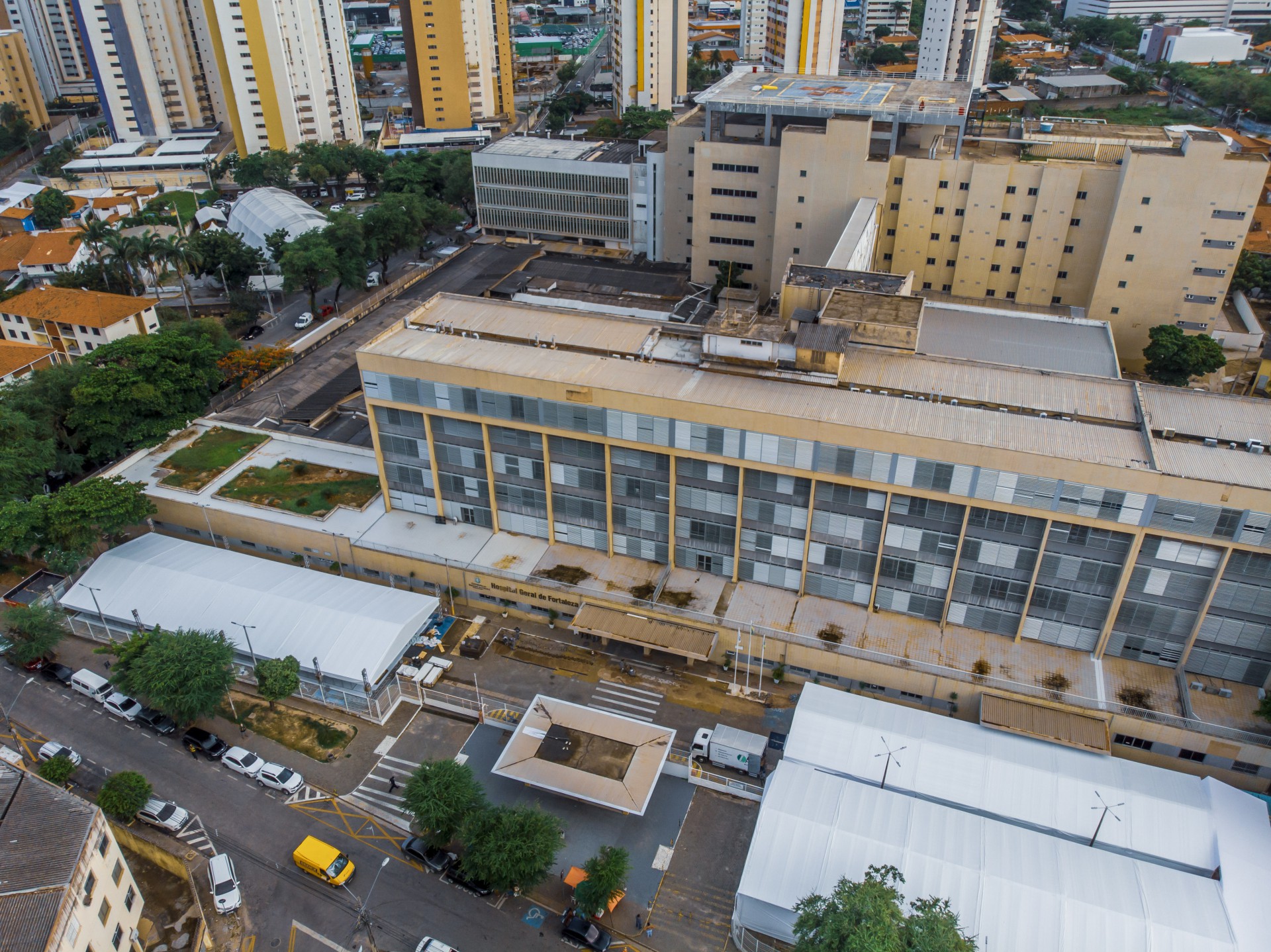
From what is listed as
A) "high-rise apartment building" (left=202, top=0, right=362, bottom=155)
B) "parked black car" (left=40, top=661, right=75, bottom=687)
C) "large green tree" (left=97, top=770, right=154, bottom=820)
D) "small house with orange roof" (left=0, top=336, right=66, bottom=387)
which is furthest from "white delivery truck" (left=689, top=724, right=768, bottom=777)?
"high-rise apartment building" (left=202, top=0, right=362, bottom=155)

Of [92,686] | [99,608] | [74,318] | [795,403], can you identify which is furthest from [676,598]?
[74,318]

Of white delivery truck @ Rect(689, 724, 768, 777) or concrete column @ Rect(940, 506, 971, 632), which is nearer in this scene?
white delivery truck @ Rect(689, 724, 768, 777)

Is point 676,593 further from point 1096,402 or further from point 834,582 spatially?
point 1096,402

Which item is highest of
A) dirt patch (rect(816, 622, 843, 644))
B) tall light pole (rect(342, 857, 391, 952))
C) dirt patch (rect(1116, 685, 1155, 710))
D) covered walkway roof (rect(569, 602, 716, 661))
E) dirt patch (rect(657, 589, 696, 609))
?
dirt patch (rect(1116, 685, 1155, 710))

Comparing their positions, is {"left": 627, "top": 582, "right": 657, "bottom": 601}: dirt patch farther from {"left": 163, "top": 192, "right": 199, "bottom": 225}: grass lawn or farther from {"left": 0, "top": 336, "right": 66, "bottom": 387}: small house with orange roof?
{"left": 163, "top": 192, "right": 199, "bottom": 225}: grass lawn

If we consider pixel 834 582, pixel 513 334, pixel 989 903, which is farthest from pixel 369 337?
pixel 989 903

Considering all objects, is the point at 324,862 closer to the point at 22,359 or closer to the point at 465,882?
the point at 465,882

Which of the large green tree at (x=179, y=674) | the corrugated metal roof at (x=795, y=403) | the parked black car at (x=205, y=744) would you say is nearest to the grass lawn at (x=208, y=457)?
the corrugated metal roof at (x=795, y=403)
